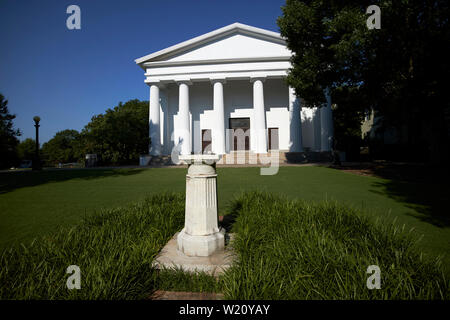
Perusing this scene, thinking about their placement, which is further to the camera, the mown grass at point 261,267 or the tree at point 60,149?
the tree at point 60,149

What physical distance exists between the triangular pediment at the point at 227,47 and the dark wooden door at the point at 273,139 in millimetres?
8471

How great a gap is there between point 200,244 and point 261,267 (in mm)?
975

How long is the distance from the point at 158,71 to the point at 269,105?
1375 cm

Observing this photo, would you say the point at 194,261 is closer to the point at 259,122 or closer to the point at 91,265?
the point at 91,265

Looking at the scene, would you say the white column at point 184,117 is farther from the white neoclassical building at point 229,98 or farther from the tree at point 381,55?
the tree at point 381,55

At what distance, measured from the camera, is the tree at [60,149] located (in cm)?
6044

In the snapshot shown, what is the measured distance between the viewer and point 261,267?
229 cm

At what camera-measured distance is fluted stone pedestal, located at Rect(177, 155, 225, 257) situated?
9.62ft

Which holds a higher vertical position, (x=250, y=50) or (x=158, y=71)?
(x=250, y=50)

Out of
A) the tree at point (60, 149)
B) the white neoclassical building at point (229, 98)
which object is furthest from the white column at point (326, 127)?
the tree at point (60, 149)

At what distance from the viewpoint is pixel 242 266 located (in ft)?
7.80
